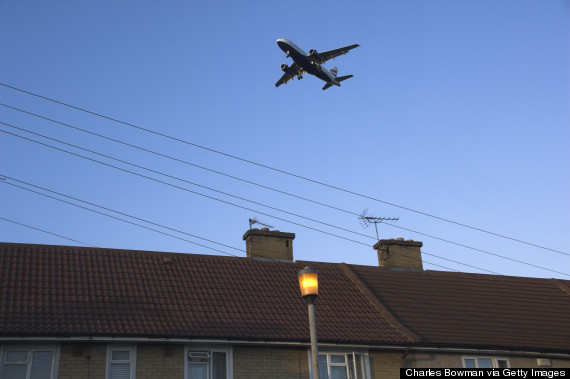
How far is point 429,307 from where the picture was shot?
2228 cm

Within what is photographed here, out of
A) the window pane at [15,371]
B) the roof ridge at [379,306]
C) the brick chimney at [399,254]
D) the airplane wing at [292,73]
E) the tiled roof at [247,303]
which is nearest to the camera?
the window pane at [15,371]

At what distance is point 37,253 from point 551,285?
19256 mm

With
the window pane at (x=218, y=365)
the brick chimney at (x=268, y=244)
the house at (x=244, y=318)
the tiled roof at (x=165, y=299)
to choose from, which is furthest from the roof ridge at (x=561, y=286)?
the window pane at (x=218, y=365)

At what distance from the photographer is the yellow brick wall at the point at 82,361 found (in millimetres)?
15953

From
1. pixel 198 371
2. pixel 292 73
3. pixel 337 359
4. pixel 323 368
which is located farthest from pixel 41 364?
pixel 292 73

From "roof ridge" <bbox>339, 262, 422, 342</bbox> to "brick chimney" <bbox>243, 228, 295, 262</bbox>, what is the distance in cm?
212

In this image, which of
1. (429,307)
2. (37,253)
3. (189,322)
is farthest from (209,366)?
(429,307)

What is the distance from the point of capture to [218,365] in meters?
17.2

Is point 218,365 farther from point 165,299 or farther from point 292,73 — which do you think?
point 292,73

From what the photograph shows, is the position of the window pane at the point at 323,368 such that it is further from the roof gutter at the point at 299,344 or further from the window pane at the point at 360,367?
the window pane at the point at 360,367

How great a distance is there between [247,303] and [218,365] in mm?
2768

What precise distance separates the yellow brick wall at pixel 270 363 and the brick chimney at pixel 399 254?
807 centimetres

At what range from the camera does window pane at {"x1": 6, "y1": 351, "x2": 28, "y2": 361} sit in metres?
15.8

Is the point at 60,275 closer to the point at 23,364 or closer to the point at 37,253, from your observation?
the point at 37,253
